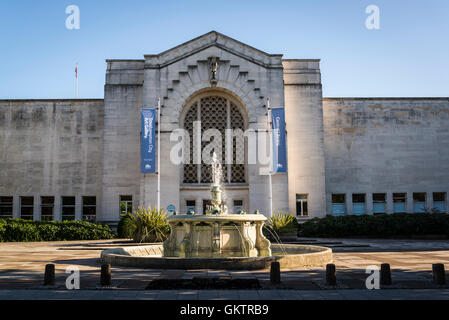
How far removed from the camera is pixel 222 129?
34.2 m

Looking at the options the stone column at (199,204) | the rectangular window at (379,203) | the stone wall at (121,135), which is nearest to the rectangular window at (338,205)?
the rectangular window at (379,203)

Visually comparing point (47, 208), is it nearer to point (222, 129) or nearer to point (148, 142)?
point (148, 142)

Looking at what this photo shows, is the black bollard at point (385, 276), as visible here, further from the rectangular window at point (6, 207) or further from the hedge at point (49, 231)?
the rectangular window at point (6, 207)

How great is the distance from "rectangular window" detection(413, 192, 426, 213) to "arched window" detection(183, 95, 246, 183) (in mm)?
14977

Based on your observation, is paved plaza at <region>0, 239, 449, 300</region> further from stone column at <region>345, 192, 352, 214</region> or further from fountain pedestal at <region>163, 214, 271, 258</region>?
stone column at <region>345, 192, 352, 214</region>

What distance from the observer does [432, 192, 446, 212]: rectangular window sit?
36969 mm

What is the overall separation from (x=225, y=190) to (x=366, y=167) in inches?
495

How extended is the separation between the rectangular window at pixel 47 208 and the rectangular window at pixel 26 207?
0.88 meters

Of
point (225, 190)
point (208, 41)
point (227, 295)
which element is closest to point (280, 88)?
point (208, 41)

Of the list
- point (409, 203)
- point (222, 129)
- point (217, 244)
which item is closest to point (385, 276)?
point (217, 244)

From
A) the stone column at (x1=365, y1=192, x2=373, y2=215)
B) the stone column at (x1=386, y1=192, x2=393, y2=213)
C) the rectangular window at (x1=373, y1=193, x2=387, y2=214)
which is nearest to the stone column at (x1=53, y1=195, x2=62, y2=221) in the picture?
the stone column at (x1=365, y1=192, x2=373, y2=215)
